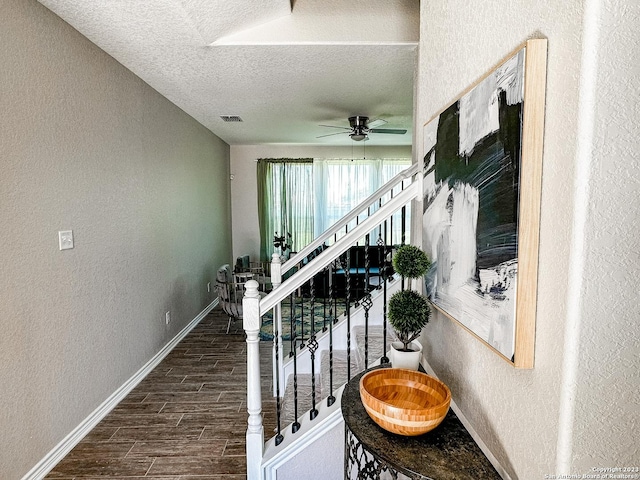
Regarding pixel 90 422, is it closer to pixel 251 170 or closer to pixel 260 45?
pixel 260 45

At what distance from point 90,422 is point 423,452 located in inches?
95.8

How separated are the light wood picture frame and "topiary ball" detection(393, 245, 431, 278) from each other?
124 millimetres

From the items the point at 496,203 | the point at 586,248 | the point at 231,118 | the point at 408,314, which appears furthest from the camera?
the point at 231,118

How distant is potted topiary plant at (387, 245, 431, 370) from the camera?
148 centimetres

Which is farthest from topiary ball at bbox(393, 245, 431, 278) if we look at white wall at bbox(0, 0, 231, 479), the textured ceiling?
white wall at bbox(0, 0, 231, 479)

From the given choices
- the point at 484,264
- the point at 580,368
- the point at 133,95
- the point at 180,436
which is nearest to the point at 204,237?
the point at 133,95

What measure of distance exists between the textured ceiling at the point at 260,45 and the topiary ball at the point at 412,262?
1804 millimetres

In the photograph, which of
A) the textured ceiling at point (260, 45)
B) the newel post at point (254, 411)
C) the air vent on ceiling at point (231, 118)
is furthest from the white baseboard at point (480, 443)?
the air vent on ceiling at point (231, 118)

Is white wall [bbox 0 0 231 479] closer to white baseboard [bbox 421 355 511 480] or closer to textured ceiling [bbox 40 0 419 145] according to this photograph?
textured ceiling [bbox 40 0 419 145]

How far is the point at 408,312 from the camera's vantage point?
148cm

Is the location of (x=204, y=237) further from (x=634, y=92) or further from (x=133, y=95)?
(x=634, y=92)

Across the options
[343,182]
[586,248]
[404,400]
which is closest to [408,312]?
[404,400]

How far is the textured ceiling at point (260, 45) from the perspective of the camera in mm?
2307

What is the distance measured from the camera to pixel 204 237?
5238 mm
